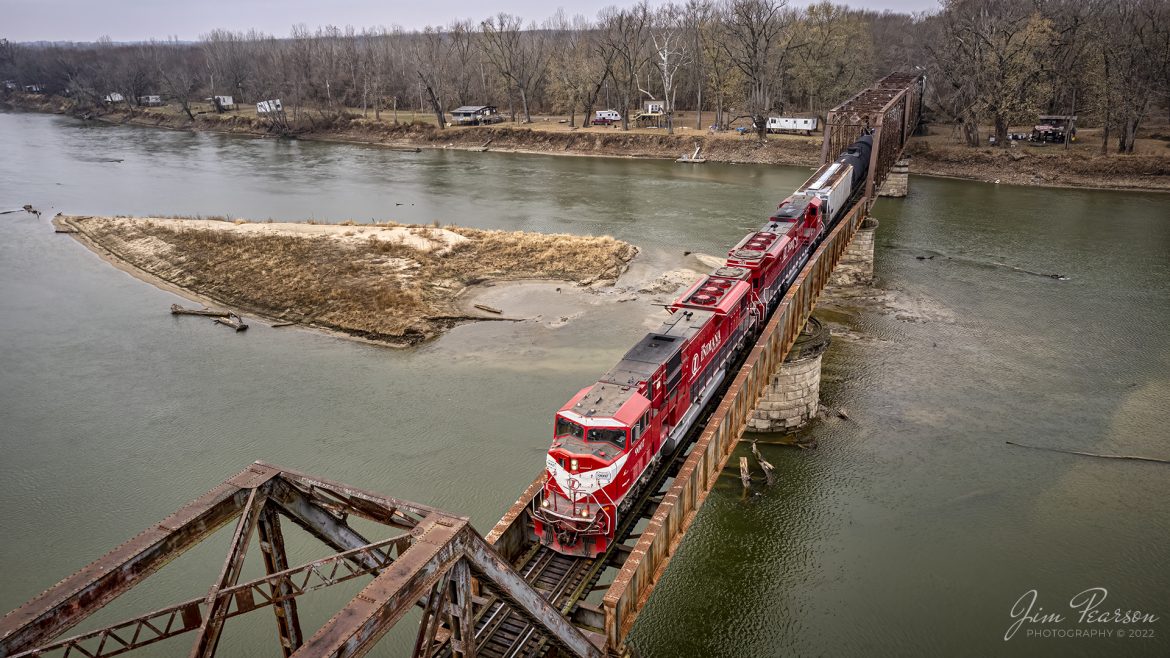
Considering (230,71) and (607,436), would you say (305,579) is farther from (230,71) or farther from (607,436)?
(230,71)

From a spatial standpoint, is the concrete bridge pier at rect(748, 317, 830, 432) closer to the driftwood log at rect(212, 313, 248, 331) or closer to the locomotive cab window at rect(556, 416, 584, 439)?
the locomotive cab window at rect(556, 416, 584, 439)

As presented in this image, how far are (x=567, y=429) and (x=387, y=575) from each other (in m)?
9.61

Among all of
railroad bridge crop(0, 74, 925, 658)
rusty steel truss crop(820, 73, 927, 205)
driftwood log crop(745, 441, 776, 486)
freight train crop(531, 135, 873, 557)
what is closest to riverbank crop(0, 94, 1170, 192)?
rusty steel truss crop(820, 73, 927, 205)

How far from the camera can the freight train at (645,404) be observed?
17422mm

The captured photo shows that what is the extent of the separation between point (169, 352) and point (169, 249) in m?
20.8

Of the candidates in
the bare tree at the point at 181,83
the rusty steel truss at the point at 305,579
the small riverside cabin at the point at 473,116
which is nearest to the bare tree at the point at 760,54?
the small riverside cabin at the point at 473,116

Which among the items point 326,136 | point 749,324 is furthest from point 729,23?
point 749,324

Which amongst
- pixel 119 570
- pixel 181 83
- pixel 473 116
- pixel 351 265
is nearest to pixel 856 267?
pixel 351 265

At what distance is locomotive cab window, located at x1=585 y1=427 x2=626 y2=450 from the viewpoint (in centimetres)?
1764

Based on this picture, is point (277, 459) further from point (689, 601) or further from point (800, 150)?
point (800, 150)

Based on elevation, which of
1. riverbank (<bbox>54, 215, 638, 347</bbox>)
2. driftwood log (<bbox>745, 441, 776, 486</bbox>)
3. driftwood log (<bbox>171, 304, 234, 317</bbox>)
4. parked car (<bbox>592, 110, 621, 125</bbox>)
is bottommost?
driftwood log (<bbox>745, 441, 776, 486</bbox>)

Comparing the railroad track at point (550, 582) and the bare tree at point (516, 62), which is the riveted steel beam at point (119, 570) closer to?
the railroad track at point (550, 582)
